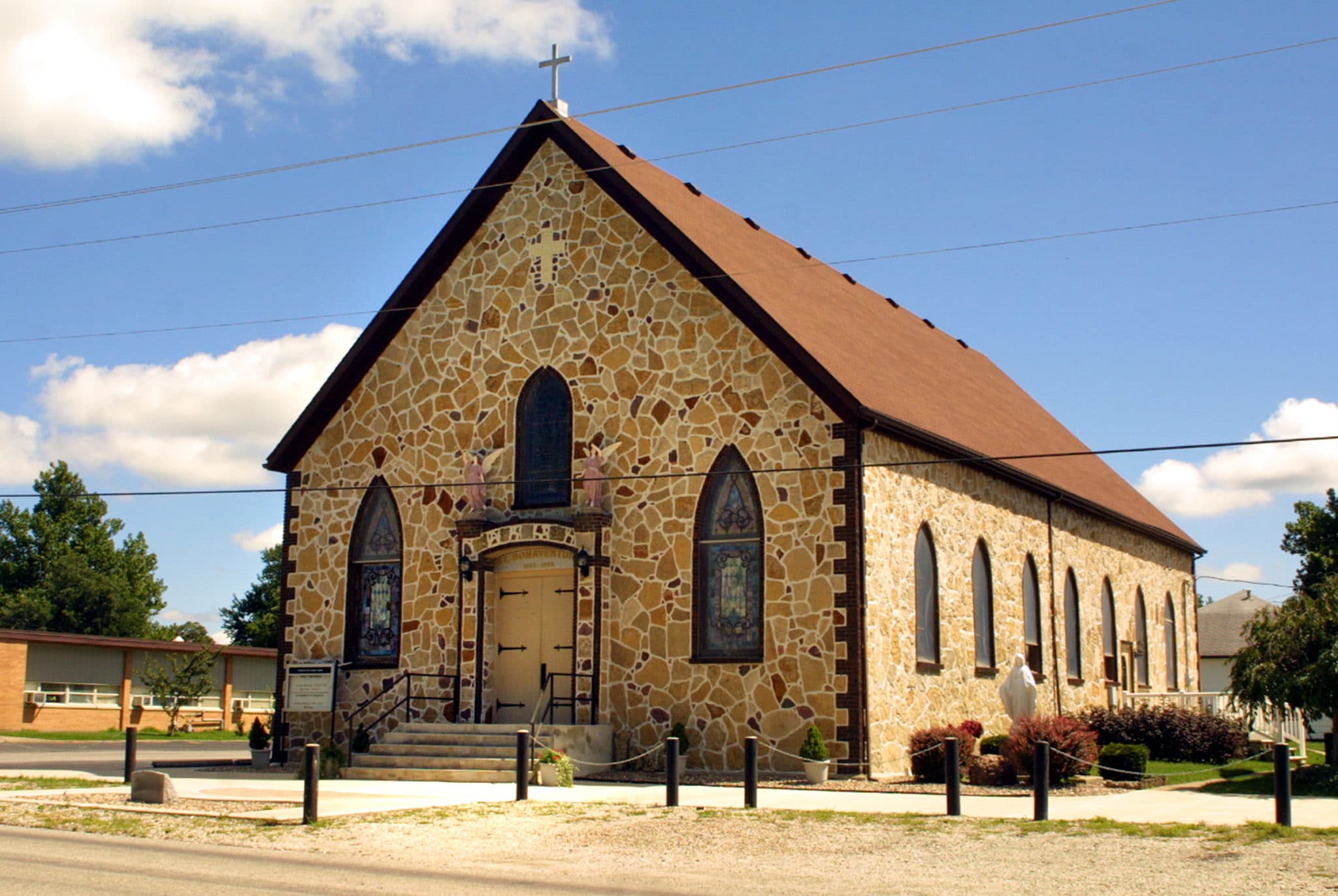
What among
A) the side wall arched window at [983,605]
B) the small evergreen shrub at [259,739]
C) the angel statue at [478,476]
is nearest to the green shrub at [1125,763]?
the side wall arched window at [983,605]

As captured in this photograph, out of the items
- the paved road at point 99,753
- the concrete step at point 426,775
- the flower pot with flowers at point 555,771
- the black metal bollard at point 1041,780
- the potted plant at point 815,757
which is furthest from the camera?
the paved road at point 99,753

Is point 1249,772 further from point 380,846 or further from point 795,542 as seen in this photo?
point 380,846

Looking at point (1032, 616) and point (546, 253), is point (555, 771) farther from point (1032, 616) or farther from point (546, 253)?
point (1032, 616)

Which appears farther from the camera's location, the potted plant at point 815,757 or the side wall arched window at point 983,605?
the side wall arched window at point 983,605

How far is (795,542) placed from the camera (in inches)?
882

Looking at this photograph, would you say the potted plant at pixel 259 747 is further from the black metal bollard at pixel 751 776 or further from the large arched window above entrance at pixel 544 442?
the black metal bollard at pixel 751 776

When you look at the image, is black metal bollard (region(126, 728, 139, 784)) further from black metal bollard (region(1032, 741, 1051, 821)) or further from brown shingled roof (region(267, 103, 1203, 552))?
black metal bollard (region(1032, 741, 1051, 821))

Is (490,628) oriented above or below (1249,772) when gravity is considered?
above

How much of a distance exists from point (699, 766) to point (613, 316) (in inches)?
298

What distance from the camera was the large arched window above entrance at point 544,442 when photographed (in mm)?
24953

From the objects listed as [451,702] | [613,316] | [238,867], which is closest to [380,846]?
[238,867]

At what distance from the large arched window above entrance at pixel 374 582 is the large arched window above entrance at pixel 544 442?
2.68 m

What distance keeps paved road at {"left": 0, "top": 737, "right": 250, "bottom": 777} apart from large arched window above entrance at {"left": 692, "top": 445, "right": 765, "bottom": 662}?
28.8 feet

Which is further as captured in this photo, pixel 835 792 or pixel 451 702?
pixel 451 702
